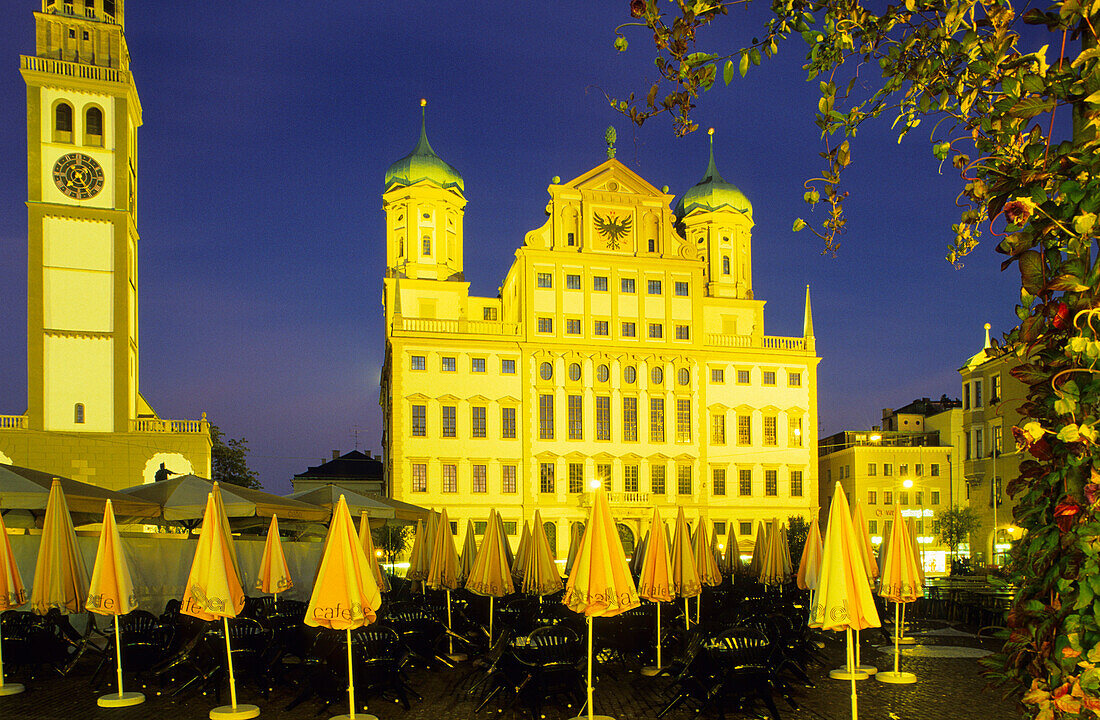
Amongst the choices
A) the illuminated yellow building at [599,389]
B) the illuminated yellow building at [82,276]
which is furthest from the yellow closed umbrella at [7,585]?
the illuminated yellow building at [599,389]

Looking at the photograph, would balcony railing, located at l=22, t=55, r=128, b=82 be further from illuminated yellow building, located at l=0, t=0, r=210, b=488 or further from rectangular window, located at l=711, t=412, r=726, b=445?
rectangular window, located at l=711, t=412, r=726, b=445

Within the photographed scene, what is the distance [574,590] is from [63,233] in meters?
35.7

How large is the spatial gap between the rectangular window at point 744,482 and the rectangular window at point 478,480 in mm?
14239

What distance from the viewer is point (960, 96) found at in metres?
2.72

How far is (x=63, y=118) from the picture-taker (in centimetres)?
3803

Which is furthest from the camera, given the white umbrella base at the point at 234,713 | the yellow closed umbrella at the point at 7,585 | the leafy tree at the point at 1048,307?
the yellow closed umbrella at the point at 7,585

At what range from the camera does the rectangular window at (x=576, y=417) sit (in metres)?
48.1

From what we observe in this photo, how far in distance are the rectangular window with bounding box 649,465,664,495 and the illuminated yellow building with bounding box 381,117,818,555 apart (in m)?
0.07

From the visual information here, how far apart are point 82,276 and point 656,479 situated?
29364mm

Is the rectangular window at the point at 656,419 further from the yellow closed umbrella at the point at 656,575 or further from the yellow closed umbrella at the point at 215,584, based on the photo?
the yellow closed umbrella at the point at 215,584

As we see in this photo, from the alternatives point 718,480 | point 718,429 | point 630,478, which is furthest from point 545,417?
point 718,480

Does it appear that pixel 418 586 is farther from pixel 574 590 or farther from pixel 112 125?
pixel 112 125

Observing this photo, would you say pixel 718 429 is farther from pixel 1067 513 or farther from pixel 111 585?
pixel 1067 513

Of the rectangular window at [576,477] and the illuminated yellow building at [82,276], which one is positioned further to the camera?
the rectangular window at [576,477]
